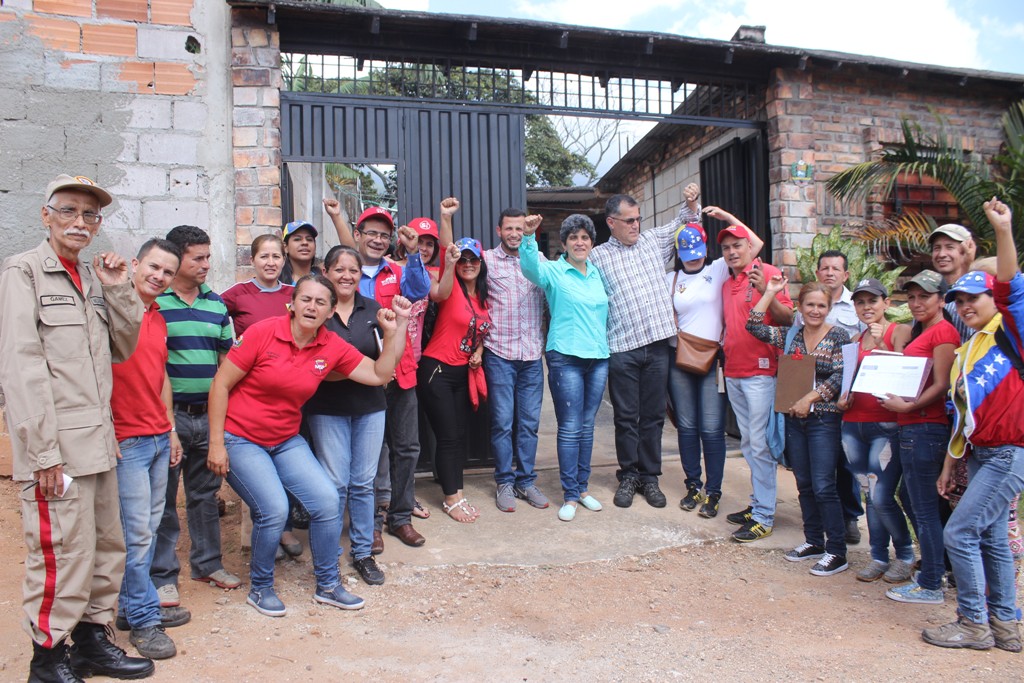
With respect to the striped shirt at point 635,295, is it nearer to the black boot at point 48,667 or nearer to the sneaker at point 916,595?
the sneaker at point 916,595

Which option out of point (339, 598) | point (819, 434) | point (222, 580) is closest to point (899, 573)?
point (819, 434)

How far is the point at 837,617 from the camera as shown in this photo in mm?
3883

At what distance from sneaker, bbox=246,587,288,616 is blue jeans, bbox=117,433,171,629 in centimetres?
50

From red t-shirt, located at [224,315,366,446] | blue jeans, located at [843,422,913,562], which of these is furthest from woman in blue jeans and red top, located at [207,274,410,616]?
blue jeans, located at [843,422,913,562]

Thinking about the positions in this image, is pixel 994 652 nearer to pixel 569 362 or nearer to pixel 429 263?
pixel 569 362

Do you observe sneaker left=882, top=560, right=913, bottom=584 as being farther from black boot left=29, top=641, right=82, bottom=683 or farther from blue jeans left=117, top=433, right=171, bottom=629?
black boot left=29, top=641, right=82, bottom=683

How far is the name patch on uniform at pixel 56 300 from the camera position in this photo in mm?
2961

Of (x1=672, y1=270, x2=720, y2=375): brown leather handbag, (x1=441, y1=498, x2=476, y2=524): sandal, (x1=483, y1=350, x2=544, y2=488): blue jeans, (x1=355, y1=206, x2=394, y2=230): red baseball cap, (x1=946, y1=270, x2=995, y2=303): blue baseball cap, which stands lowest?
(x1=441, y1=498, x2=476, y2=524): sandal

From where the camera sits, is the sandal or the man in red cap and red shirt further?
the sandal

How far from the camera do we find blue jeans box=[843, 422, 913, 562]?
13.6 ft

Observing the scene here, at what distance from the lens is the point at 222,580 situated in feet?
13.5

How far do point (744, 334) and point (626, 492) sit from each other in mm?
1379

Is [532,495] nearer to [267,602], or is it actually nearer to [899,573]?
[267,602]

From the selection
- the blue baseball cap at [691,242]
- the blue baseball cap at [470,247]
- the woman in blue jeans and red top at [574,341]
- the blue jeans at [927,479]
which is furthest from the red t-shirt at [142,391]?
the blue jeans at [927,479]
